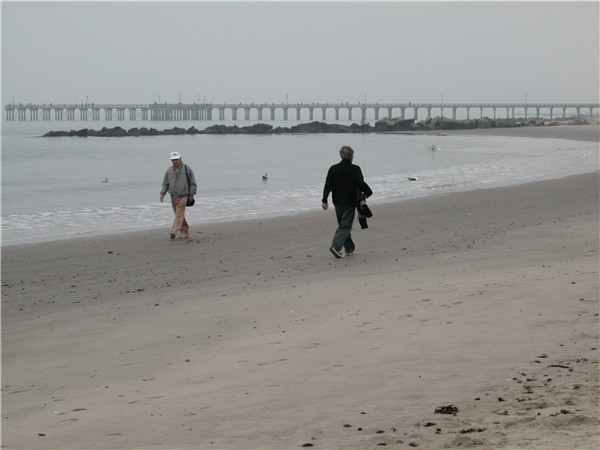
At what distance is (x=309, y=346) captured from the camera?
6.05m

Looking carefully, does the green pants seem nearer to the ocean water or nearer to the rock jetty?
the ocean water

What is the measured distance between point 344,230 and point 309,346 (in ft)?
16.5

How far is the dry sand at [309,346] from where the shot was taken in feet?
14.3

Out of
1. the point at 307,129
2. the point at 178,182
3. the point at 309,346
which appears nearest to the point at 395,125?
the point at 307,129

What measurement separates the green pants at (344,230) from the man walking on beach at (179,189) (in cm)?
325

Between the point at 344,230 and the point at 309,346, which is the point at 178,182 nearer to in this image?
the point at 344,230

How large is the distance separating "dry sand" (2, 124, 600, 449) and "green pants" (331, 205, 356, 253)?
23 cm

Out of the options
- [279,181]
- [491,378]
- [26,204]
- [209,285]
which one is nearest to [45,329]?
[209,285]

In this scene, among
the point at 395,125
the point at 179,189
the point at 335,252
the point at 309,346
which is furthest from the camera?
the point at 395,125

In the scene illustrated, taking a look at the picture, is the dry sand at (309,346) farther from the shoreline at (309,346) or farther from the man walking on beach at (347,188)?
the man walking on beach at (347,188)

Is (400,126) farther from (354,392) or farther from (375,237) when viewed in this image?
(354,392)

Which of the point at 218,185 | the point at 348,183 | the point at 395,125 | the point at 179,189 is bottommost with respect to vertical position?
the point at 218,185

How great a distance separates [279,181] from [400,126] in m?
81.1

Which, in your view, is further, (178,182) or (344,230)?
(178,182)
